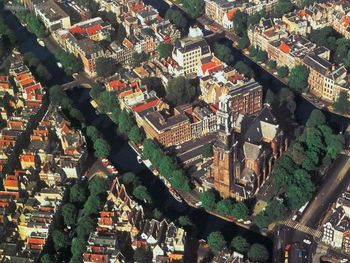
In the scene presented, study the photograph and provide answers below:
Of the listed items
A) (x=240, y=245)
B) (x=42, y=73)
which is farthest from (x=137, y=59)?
(x=240, y=245)

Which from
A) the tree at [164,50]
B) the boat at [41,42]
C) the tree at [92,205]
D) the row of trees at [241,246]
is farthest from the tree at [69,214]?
the boat at [41,42]

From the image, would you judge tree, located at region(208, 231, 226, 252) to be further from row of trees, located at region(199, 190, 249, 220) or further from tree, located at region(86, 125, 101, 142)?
tree, located at region(86, 125, 101, 142)

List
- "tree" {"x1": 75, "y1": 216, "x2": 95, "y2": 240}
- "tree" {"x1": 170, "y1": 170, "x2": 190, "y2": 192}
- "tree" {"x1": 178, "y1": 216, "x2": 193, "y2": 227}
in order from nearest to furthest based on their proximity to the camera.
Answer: "tree" {"x1": 75, "y1": 216, "x2": 95, "y2": 240} < "tree" {"x1": 178, "y1": 216, "x2": 193, "y2": 227} < "tree" {"x1": 170, "y1": 170, "x2": 190, "y2": 192}

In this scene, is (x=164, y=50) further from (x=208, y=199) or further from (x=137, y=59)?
(x=208, y=199)

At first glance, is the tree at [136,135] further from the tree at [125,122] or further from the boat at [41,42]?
the boat at [41,42]

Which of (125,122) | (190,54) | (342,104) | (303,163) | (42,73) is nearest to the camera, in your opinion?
(303,163)

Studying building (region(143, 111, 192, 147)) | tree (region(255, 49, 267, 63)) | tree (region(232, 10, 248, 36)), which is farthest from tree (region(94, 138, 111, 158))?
tree (region(232, 10, 248, 36))
